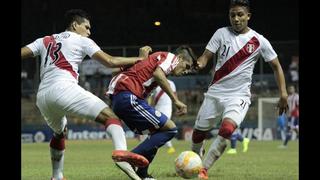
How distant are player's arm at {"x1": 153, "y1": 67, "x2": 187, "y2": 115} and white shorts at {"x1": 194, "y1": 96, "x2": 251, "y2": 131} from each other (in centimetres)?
148

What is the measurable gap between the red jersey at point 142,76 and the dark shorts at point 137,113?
11 cm

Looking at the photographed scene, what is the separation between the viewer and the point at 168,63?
30.1 ft

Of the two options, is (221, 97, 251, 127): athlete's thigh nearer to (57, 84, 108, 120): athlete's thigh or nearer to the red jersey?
the red jersey

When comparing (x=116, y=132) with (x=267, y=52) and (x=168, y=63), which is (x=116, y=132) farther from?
(x=267, y=52)

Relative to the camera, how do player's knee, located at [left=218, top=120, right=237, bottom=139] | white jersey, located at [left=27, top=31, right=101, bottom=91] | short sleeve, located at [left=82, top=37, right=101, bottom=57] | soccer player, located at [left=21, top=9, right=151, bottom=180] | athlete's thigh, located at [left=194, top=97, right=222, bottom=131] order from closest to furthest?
soccer player, located at [left=21, top=9, right=151, bottom=180]
short sleeve, located at [left=82, top=37, right=101, bottom=57]
white jersey, located at [left=27, top=31, right=101, bottom=91]
player's knee, located at [left=218, top=120, right=237, bottom=139]
athlete's thigh, located at [left=194, top=97, right=222, bottom=131]

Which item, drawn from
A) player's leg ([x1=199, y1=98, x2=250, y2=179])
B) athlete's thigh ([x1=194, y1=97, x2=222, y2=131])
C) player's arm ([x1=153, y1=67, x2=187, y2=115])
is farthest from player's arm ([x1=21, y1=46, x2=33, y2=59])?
athlete's thigh ([x1=194, y1=97, x2=222, y2=131])

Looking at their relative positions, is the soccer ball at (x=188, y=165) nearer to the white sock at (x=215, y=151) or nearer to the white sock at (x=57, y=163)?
the white sock at (x=215, y=151)

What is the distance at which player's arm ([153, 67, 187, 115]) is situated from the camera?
881cm

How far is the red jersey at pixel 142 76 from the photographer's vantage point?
908cm

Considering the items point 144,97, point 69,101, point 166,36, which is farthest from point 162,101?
point 166,36

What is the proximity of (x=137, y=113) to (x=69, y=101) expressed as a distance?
98 cm
